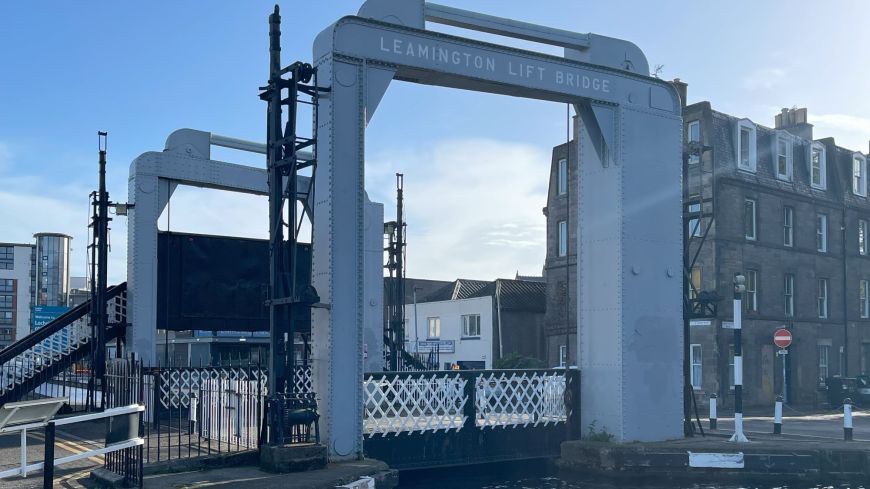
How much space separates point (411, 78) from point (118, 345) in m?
12.7

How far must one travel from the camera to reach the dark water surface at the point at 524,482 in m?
16.3

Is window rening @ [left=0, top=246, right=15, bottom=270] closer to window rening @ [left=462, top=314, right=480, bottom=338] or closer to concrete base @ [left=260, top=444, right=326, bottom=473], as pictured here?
window rening @ [left=462, top=314, right=480, bottom=338]

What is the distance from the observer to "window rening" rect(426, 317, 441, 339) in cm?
5323

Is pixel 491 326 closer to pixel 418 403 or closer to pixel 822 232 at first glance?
pixel 822 232

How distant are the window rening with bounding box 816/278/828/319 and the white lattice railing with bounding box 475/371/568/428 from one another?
2559 cm

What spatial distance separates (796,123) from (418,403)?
109 ft

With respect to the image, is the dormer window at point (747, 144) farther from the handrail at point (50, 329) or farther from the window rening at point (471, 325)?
the handrail at point (50, 329)

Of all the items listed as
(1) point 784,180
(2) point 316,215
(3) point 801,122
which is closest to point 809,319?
(1) point 784,180

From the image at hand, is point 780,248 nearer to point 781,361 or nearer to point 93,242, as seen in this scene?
point 781,361

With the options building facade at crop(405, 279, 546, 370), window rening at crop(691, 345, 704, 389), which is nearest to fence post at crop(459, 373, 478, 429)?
window rening at crop(691, 345, 704, 389)

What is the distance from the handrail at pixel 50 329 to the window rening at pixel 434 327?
31162 millimetres

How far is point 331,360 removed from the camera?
46.1 ft

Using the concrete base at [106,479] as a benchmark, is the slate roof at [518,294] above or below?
above

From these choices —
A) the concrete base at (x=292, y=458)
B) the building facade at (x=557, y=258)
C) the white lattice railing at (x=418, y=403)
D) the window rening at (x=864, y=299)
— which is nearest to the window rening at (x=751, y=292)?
the building facade at (x=557, y=258)
